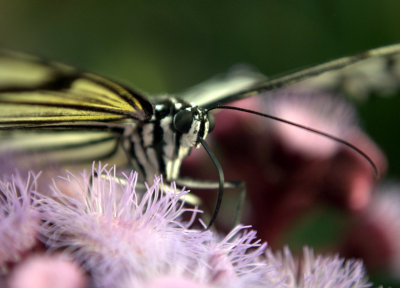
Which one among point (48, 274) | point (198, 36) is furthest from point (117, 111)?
point (198, 36)

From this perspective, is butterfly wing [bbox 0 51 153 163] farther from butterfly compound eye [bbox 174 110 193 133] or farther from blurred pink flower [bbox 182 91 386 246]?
blurred pink flower [bbox 182 91 386 246]

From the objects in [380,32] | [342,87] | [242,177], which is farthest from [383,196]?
[380,32]

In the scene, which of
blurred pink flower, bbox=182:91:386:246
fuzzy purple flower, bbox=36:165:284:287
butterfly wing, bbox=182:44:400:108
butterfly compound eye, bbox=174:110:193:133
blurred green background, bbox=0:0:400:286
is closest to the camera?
fuzzy purple flower, bbox=36:165:284:287

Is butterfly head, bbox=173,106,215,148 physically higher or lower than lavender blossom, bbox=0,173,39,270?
higher

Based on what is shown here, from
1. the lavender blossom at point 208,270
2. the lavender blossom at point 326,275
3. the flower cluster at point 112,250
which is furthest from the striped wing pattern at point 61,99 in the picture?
the lavender blossom at point 326,275

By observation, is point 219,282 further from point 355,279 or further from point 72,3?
point 72,3

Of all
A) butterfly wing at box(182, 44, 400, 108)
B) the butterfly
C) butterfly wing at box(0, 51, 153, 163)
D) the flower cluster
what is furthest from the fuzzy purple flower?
butterfly wing at box(182, 44, 400, 108)

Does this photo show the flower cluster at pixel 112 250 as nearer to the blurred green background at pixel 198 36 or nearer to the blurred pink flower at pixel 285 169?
the blurred pink flower at pixel 285 169

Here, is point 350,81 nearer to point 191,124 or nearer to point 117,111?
point 191,124
